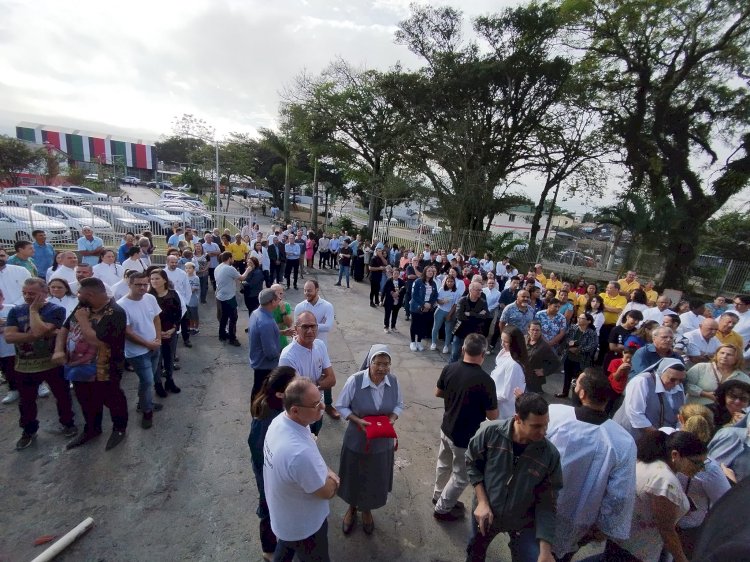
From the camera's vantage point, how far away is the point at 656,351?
4.07 metres

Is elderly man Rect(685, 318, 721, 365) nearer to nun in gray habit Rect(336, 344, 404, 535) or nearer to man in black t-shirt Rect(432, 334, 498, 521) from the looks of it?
man in black t-shirt Rect(432, 334, 498, 521)

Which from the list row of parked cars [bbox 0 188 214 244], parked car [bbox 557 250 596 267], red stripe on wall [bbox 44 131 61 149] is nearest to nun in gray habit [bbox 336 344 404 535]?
row of parked cars [bbox 0 188 214 244]

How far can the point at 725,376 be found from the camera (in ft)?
13.0

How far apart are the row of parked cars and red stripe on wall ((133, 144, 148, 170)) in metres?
61.3

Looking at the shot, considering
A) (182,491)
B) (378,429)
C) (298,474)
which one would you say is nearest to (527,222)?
(378,429)

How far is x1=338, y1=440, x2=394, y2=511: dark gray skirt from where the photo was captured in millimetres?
3008

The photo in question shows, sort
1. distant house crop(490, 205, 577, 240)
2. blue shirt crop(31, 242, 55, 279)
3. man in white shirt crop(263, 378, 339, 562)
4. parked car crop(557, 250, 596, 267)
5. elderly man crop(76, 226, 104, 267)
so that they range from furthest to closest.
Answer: distant house crop(490, 205, 577, 240)
parked car crop(557, 250, 596, 267)
elderly man crop(76, 226, 104, 267)
blue shirt crop(31, 242, 55, 279)
man in white shirt crop(263, 378, 339, 562)

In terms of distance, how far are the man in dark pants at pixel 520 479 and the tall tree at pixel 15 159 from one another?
4055 centimetres

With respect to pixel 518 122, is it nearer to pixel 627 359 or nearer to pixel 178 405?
pixel 627 359

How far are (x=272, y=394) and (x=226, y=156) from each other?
1446 inches

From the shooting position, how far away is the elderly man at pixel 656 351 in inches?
157

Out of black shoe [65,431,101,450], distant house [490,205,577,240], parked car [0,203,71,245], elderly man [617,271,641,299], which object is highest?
distant house [490,205,577,240]

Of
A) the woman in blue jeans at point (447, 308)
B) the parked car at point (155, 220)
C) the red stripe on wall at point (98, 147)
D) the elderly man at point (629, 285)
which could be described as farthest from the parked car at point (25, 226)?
the red stripe on wall at point (98, 147)

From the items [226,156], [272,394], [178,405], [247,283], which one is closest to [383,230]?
[247,283]
